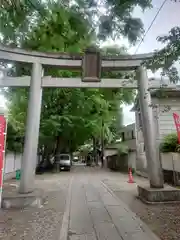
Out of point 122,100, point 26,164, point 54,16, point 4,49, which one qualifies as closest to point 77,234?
point 26,164

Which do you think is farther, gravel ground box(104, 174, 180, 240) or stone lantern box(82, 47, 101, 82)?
stone lantern box(82, 47, 101, 82)

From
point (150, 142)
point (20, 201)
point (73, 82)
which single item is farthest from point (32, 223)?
point (73, 82)

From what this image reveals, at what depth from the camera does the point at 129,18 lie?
4879 mm

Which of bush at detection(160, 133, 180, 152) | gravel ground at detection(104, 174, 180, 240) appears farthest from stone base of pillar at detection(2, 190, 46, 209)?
bush at detection(160, 133, 180, 152)

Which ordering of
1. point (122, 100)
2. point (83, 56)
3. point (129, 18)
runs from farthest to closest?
point (122, 100) → point (83, 56) → point (129, 18)

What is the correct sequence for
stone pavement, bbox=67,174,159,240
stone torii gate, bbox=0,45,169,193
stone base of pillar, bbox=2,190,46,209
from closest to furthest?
stone pavement, bbox=67,174,159,240 → stone base of pillar, bbox=2,190,46,209 → stone torii gate, bbox=0,45,169,193

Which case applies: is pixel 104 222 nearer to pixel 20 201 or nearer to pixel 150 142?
pixel 20 201

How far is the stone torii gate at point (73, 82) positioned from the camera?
6.47m

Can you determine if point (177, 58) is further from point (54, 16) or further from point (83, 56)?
point (83, 56)

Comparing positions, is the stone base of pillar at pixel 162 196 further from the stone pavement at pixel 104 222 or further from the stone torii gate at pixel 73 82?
the stone pavement at pixel 104 222

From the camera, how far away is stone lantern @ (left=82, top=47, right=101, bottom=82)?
7.04 meters

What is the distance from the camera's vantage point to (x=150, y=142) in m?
6.75

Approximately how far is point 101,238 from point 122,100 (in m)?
12.2

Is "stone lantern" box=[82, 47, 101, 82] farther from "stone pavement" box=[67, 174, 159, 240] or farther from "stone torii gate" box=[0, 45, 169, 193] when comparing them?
"stone pavement" box=[67, 174, 159, 240]
